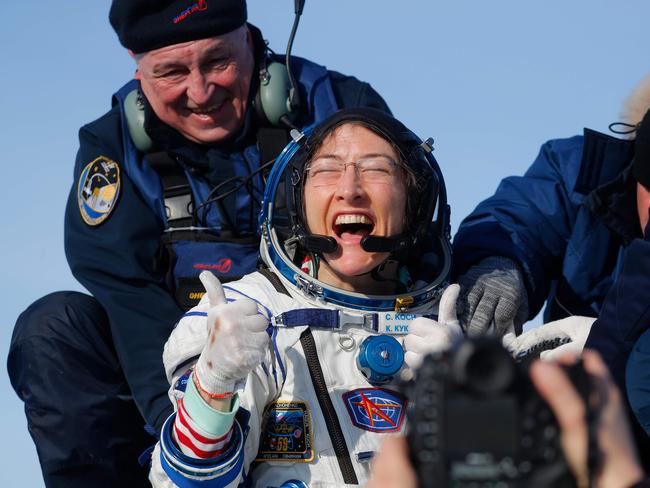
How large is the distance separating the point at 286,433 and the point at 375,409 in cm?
30

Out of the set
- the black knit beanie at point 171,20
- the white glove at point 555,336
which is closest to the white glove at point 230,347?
the white glove at point 555,336

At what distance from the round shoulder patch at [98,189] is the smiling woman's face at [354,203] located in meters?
1.34

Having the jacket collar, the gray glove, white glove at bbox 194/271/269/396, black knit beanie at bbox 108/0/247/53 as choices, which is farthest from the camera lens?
black knit beanie at bbox 108/0/247/53

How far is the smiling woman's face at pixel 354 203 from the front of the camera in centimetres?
351

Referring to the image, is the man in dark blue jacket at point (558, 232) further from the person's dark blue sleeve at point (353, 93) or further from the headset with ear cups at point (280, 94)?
the headset with ear cups at point (280, 94)

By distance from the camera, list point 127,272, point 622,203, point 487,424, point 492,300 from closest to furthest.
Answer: point 487,424 < point 492,300 < point 622,203 < point 127,272

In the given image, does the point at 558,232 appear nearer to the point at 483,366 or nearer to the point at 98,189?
the point at 98,189

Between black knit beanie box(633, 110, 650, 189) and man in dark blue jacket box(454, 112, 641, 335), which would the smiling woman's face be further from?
black knit beanie box(633, 110, 650, 189)

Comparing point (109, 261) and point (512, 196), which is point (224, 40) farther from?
point (512, 196)

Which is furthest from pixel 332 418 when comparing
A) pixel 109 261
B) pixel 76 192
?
pixel 76 192

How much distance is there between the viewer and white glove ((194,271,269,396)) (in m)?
2.88

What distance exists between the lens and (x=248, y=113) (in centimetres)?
479

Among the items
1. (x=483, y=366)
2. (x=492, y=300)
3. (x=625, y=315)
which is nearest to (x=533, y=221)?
(x=492, y=300)

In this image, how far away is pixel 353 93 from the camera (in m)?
4.88
